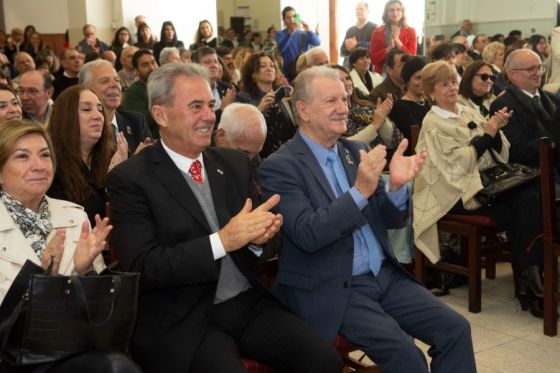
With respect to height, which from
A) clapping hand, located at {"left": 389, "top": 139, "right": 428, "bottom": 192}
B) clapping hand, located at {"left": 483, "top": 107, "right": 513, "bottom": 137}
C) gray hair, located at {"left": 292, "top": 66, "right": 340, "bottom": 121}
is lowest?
clapping hand, located at {"left": 483, "top": 107, "right": 513, "bottom": 137}

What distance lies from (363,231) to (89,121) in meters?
1.44

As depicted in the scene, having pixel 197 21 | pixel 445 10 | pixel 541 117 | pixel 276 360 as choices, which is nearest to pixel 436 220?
pixel 541 117

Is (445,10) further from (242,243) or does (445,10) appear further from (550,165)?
(242,243)

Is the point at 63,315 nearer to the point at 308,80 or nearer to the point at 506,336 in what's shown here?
the point at 308,80

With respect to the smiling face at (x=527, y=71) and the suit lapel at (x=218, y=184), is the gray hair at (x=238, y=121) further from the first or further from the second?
the smiling face at (x=527, y=71)

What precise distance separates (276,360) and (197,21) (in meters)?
11.2

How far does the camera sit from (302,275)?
2.70 m

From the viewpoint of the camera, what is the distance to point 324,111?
9.25 feet

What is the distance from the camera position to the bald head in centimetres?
362

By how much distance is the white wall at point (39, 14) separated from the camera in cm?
1558

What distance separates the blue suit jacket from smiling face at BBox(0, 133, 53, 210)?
77cm

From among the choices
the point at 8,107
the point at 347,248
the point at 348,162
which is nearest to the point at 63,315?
the point at 347,248

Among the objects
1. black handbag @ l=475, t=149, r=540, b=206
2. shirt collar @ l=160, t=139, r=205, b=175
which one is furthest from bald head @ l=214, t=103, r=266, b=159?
black handbag @ l=475, t=149, r=540, b=206

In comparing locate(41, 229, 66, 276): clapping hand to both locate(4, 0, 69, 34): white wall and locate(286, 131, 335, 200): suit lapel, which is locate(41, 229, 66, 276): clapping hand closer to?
locate(286, 131, 335, 200): suit lapel
